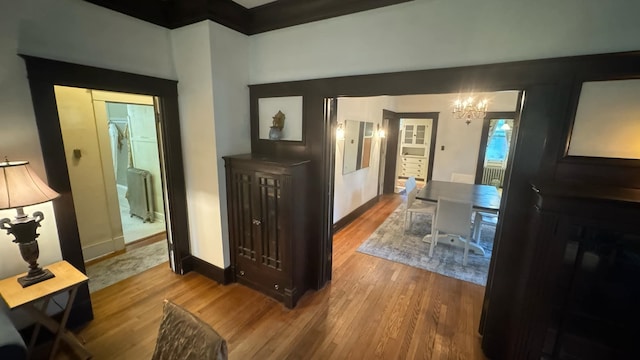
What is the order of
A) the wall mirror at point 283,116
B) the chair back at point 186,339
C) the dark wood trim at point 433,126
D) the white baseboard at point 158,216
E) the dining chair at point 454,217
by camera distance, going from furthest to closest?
the dark wood trim at point 433,126 → the white baseboard at point 158,216 → the dining chair at point 454,217 → the wall mirror at point 283,116 → the chair back at point 186,339

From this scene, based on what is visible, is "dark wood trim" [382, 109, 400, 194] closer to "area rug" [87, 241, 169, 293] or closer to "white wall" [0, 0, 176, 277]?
"area rug" [87, 241, 169, 293]

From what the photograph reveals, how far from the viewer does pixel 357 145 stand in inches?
183

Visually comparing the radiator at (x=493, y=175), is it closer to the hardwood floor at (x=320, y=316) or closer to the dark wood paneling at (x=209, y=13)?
the hardwood floor at (x=320, y=316)

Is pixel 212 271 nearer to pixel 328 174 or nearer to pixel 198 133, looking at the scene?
pixel 198 133

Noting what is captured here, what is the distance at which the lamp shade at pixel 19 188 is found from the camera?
1.57 meters

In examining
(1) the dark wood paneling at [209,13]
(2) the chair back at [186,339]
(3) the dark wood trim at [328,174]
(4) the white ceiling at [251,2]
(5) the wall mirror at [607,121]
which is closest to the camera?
(2) the chair back at [186,339]

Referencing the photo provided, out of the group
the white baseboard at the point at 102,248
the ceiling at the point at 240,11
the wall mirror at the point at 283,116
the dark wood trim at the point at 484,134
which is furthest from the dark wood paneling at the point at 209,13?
the dark wood trim at the point at 484,134

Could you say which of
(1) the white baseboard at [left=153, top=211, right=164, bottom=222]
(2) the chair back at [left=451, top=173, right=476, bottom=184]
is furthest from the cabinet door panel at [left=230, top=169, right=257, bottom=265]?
(2) the chair back at [left=451, top=173, right=476, bottom=184]

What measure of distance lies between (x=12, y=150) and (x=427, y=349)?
3491mm

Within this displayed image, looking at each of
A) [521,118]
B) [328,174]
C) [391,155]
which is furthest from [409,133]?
[521,118]

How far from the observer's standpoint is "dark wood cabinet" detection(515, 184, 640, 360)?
4.18 ft

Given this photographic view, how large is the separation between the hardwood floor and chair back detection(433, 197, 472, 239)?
2.13 feet

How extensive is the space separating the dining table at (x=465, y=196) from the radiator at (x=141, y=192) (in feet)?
15.2

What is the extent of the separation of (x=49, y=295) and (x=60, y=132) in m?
1.24
